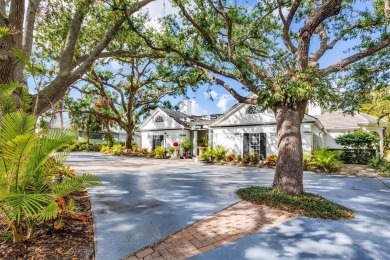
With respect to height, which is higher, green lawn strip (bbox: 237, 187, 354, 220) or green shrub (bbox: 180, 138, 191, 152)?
green shrub (bbox: 180, 138, 191, 152)

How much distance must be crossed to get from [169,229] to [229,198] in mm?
2422

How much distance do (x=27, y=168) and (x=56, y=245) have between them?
1188 millimetres

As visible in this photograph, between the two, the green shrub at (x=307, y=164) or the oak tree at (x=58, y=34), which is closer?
the oak tree at (x=58, y=34)

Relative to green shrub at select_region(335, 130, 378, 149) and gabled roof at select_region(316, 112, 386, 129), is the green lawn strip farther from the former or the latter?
gabled roof at select_region(316, 112, 386, 129)

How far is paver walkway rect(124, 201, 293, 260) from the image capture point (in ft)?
10.4

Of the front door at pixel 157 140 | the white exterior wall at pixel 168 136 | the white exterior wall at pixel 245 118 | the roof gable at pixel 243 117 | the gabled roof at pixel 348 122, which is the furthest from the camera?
the front door at pixel 157 140

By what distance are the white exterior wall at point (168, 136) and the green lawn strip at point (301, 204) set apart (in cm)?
1595

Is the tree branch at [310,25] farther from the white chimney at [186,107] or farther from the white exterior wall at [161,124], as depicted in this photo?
the white chimney at [186,107]

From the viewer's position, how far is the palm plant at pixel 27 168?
2676 mm

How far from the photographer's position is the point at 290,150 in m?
5.94

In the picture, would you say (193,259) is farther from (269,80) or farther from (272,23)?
(272,23)

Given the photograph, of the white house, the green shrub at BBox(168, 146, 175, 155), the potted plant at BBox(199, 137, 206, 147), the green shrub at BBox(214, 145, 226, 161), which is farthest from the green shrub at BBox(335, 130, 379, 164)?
the green shrub at BBox(168, 146, 175, 155)

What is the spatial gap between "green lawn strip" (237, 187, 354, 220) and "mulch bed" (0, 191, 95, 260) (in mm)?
3808

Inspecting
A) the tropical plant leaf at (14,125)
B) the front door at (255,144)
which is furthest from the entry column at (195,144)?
the tropical plant leaf at (14,125)
